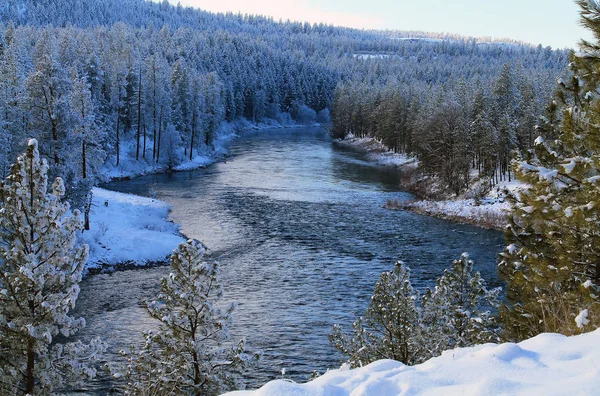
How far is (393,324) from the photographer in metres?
14.1

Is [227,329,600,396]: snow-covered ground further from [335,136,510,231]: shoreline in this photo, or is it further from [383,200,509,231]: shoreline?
[383,200,509,231]: shoreline

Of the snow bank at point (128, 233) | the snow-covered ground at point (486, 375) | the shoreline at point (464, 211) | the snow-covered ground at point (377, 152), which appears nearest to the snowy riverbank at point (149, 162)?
the snow bank at point (128, 233)

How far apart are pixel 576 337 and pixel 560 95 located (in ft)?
21.1

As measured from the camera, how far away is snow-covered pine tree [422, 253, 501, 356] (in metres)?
13.0

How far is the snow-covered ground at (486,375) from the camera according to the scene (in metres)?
5.57

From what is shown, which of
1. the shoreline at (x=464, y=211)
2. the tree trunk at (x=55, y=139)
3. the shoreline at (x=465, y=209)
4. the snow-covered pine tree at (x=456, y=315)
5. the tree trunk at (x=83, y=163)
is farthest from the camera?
the shoreline at (x=465, y=209)

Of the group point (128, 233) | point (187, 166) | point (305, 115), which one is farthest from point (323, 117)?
point (128, 233)

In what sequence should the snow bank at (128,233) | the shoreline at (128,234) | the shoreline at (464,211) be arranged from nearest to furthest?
the shoreline at (128,234) < the snow bank at (128,233) < the shoreline at (464,211)

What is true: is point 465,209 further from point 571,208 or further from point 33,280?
point 33,280

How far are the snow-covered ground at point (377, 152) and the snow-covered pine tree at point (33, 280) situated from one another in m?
66.2

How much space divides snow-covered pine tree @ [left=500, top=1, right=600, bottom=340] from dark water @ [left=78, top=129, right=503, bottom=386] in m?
9.81

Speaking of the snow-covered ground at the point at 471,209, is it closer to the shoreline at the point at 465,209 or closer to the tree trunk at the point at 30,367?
the shoreline at the point at 465,209

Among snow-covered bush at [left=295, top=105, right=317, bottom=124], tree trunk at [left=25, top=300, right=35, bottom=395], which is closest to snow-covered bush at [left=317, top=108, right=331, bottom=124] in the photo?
snow-covered bush at [left=295, top=105, right=317, bottom=124]

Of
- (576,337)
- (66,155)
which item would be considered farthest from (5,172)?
(576,337)
